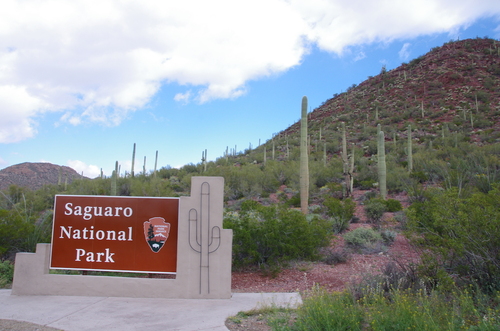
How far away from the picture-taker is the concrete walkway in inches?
235

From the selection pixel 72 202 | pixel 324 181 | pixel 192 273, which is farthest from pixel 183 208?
pixel 324 181

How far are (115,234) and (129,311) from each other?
74.2 inches

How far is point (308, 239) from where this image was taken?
10180 mm

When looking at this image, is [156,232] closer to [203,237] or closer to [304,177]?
[203,237]

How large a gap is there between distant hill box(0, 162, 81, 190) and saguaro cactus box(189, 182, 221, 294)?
39.6 meters

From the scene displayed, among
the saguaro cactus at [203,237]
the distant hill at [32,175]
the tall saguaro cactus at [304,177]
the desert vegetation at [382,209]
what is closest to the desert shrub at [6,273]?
the desert vegetation at [382,209]

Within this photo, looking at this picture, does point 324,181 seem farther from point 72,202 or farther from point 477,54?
point 477,54

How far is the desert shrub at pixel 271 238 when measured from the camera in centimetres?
983

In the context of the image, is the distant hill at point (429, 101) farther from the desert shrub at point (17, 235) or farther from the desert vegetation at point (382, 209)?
the desert shrub at point (17, 235)

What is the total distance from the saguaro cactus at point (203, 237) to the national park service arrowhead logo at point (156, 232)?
23.6 inches

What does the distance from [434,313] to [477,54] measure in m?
74.1

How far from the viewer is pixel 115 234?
8.07 meters

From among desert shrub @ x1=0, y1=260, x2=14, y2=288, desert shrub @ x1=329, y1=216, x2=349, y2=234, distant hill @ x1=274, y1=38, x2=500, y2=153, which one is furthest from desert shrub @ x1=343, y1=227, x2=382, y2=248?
distant hill @ x1=274, y1=38, x2=500, y2=153

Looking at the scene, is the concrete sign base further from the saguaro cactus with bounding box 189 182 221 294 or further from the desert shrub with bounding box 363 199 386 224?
the desert shrub with bounding box 363 199 386 224
